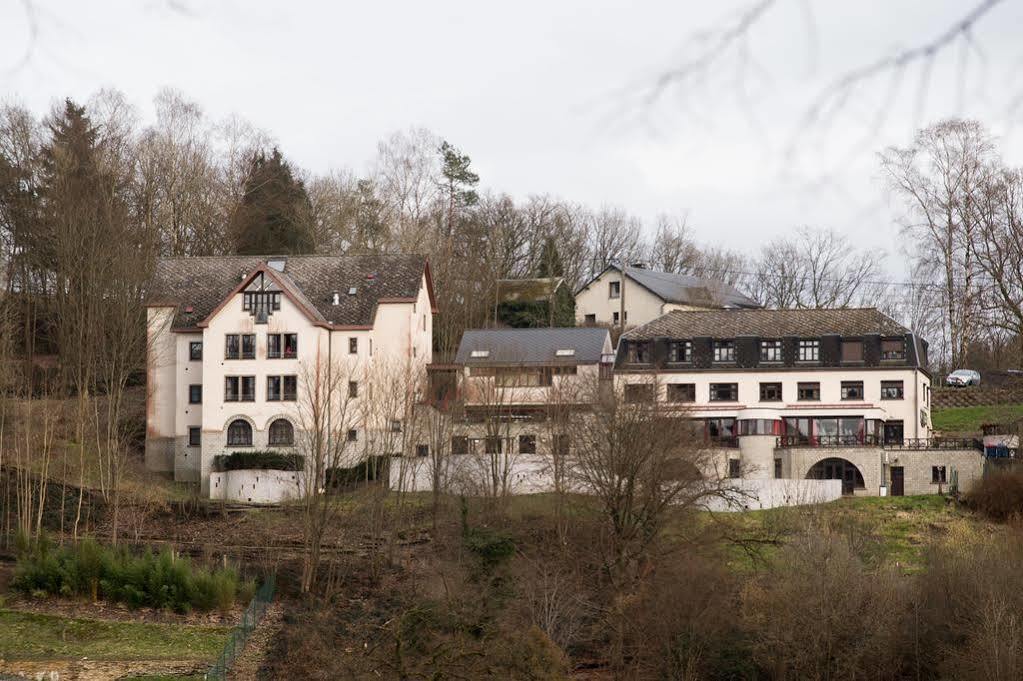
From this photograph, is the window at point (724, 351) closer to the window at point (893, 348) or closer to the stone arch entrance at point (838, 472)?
the stone arch entrance at point (838, 472)

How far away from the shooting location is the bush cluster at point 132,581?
3697 cm

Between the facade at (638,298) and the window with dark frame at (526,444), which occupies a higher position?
the facade at (638,298)

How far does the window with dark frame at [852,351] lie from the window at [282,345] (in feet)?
81.3

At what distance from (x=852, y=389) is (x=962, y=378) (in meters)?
16.7

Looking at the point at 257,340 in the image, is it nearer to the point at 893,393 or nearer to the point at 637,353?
the point at 637,353

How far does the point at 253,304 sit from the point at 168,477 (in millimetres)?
8662

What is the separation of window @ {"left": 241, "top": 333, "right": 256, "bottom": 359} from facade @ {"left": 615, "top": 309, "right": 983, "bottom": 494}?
53.4ft

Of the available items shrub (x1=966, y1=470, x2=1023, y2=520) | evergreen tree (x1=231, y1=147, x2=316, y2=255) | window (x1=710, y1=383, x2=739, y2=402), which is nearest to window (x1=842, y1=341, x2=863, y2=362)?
window (x1=710, y1=383, x2=739, y2=402)

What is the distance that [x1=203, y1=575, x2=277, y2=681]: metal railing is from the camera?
1237 inches

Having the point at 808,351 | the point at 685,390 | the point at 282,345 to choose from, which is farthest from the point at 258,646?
the point at 808,351

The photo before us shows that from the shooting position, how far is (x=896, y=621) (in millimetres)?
32219

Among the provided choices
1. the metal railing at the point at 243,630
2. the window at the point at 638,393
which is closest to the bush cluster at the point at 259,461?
the metal railing at the point at 243,630

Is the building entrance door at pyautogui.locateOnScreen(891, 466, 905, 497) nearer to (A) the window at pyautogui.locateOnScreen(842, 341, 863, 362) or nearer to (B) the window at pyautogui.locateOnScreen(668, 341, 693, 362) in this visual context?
(A) the window at pyautogui.locateOnScreen(842, 341, 863, 362)

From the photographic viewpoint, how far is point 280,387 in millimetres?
55344
